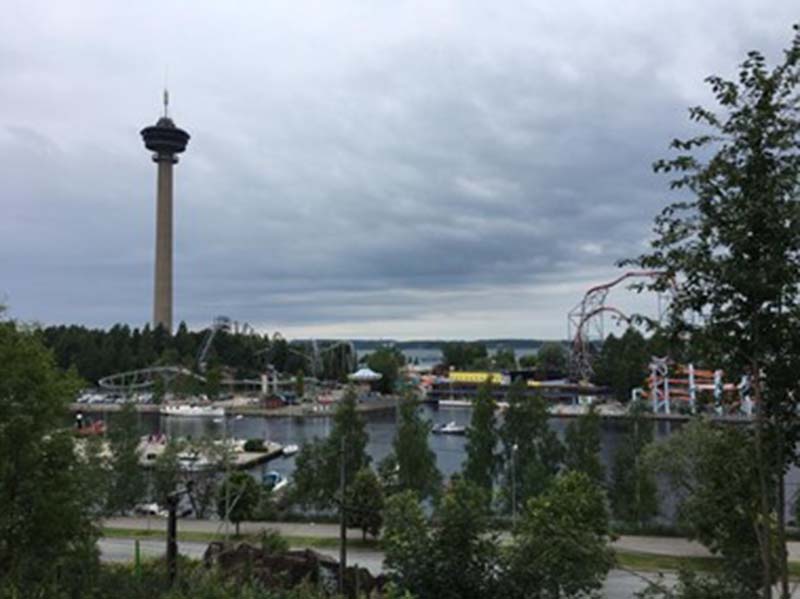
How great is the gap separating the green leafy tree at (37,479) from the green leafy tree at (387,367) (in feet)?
315

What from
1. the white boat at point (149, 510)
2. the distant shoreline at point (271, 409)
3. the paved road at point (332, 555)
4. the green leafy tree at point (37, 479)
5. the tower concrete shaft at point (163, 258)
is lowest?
the distant shoreline at point (271, 409)

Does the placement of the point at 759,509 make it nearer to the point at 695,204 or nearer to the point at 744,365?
the point at 744,365

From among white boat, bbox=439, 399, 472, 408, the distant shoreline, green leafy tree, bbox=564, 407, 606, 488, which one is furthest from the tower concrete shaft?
green leafy tree, bbox=564, 407, 606, 488

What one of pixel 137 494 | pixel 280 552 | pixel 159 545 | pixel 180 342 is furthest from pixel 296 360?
pixel 280 552

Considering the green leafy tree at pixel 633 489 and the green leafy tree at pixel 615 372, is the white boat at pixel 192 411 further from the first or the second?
the green leafy tree at pixel 633 489

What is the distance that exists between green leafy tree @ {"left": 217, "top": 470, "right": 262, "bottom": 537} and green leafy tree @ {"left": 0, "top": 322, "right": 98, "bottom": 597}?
1364cm

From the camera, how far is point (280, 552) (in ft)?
45.5

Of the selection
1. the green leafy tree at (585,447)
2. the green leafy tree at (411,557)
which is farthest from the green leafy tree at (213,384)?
the green leafy tree at (411,557)

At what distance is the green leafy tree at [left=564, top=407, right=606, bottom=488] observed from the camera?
1017 inches

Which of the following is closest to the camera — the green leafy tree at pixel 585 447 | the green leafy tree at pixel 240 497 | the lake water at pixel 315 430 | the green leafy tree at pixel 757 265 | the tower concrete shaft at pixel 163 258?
the green leafy tree at pixel 757 265

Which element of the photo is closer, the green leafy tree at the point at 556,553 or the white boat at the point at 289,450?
the green leafy tree at the point at 556,553

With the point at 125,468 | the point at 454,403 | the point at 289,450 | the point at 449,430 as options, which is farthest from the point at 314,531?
the point at 454,403

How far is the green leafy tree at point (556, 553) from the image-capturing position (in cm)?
995

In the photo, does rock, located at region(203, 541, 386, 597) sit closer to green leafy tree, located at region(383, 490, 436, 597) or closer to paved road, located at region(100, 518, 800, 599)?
green leafy tree, located at region(383, 490, 436, 597)
